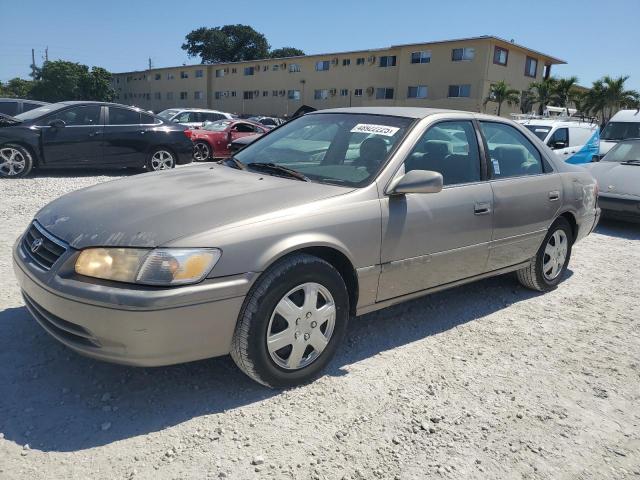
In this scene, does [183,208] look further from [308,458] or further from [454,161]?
[454,161]

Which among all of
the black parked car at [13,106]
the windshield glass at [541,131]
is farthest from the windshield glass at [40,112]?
the windshield glass at [541,131]

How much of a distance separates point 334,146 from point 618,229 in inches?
260

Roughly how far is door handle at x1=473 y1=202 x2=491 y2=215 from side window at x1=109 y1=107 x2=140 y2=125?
27.6 feet

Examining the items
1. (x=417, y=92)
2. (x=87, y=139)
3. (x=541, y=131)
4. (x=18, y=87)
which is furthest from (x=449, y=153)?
(x=18, y=87)

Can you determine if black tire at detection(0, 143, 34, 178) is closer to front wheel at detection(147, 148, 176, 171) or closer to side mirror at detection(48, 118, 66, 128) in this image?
side mirror at detection(48, 118, 66, 128)

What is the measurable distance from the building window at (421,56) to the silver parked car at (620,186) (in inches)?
1252

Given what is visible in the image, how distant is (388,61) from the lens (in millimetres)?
41281

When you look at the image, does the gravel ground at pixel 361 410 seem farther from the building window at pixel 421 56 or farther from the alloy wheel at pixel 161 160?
the building window at pixel 421 56

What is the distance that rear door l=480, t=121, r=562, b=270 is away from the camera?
3.99 metres

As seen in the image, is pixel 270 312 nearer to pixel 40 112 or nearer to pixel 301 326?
pixel 301 326

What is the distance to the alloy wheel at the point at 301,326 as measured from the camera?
276 centimetres

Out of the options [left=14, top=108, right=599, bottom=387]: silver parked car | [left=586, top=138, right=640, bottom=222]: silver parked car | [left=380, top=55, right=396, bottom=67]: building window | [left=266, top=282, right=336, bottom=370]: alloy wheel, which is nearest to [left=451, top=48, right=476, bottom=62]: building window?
[left=380, top=55, right=396, bottom=67]: building window

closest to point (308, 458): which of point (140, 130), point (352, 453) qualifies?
point (352, 453)

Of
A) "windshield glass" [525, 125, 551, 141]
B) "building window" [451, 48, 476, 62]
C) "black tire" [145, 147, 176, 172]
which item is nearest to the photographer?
"black tire" [145, 147, 176, 172]
